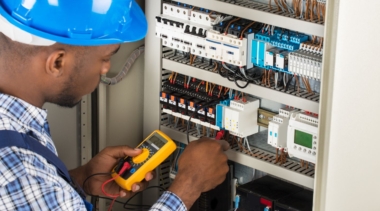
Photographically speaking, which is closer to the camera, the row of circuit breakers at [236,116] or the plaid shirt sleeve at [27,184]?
the plaid shirt sleeve at [27,184]

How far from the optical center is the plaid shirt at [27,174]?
137 centimetres

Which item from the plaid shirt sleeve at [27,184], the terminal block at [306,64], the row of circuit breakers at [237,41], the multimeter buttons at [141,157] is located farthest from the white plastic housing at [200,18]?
the plaid shirt sleeve at [27,184]

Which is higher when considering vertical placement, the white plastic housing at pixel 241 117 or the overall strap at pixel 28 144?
the overall strap at pixel 28 144

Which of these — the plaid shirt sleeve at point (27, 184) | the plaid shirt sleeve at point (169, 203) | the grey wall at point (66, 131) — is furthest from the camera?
the grey wall at point (66, 131)

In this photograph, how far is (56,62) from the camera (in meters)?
1.48

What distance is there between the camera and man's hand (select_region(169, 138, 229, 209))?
1804mm

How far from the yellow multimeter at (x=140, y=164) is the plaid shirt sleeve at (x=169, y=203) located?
0.91 feet

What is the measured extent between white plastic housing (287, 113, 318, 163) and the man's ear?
2.44ft

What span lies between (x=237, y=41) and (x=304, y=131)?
336mm

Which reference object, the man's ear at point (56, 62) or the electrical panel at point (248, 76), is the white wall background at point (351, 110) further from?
the man's ear at point (56, 62)

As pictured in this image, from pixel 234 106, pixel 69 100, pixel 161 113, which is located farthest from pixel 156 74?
pixel 69 100

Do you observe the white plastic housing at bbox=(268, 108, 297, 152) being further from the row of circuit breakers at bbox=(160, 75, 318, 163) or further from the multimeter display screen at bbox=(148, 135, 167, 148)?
the multimeter display screen at bbox=(148, 135, 167, 148)

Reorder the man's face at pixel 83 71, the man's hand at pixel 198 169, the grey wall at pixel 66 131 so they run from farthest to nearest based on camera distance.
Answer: the grey wall at pixel 66 131 < the man's hand at pixel 198 169 < the man's face at pixel 83 71

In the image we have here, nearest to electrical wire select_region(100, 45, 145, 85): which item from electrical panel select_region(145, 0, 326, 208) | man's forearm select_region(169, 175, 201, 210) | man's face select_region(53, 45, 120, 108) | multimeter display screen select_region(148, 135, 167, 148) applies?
electrical panel select_region(145, 0, 326, 208)
